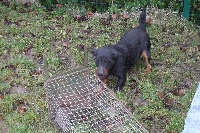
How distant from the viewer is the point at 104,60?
4.89 metres

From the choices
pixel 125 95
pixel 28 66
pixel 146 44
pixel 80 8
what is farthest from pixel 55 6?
pixel 125 95

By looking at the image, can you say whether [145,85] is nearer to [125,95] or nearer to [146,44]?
[125,95]

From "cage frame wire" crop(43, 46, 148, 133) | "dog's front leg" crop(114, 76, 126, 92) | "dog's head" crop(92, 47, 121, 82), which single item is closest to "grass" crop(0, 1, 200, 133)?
"dog's front leg" crop(114, 76, 126, 92)

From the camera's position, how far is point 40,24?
692 centimetres

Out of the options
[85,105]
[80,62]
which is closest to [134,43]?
[80,62]

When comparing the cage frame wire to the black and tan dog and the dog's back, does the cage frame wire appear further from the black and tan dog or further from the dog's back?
the dog's back

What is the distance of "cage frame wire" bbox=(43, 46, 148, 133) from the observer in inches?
175

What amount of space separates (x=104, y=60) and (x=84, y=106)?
0.68 metres

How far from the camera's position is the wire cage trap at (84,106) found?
14.6ft

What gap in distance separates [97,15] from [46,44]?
56.6 inches

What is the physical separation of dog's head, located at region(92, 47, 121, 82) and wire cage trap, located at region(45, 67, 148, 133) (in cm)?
13

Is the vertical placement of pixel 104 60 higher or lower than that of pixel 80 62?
higher

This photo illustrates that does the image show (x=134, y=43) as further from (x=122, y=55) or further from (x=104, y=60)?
(x=104, y=60)

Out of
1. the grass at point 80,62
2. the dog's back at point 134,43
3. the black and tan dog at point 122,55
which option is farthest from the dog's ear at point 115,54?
the grass at point 80,62
